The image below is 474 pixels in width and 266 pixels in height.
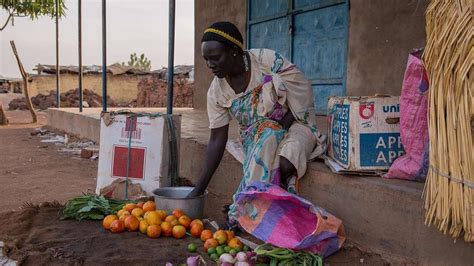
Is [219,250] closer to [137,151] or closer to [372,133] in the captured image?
[372,133]

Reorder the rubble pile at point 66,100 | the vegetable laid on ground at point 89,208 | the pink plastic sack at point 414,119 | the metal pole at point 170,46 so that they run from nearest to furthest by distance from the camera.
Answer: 1. the pink plastic sack at point 414,119
2. the vegetable laid on ground at point 89,208
3. the metal pole at point 170,46
4. the rubble pile at point 66,100

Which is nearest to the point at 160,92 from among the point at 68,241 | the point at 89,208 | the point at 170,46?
the point at 170,46

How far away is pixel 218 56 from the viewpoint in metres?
2.77

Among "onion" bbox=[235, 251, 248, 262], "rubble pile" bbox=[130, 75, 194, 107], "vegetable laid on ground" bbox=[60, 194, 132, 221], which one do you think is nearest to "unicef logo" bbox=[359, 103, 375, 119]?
"onion" bbox=[235, 251, 248, 262]

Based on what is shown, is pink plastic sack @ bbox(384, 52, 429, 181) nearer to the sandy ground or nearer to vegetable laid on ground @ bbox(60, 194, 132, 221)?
vegetable laid on ground @ bbox(60, 194, 132, 221)

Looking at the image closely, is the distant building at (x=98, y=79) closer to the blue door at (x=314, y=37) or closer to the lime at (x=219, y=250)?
the blue door at (x=314, y=37)

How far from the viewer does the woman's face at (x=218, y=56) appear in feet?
9.04

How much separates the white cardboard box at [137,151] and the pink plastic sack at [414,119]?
1.83 meters

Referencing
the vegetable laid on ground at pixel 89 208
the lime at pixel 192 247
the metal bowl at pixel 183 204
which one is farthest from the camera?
the vegetable laid on ground at pixel 89 208

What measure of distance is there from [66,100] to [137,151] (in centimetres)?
1810

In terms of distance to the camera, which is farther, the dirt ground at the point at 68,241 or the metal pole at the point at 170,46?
the metal pole at the point at 170,46

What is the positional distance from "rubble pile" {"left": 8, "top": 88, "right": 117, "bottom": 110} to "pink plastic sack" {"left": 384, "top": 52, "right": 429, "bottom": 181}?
1900 centimetres

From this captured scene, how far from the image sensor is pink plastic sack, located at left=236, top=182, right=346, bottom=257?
234 cm

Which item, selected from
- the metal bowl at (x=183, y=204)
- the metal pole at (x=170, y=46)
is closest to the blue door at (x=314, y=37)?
the metal pole at (x=170, y=46)
